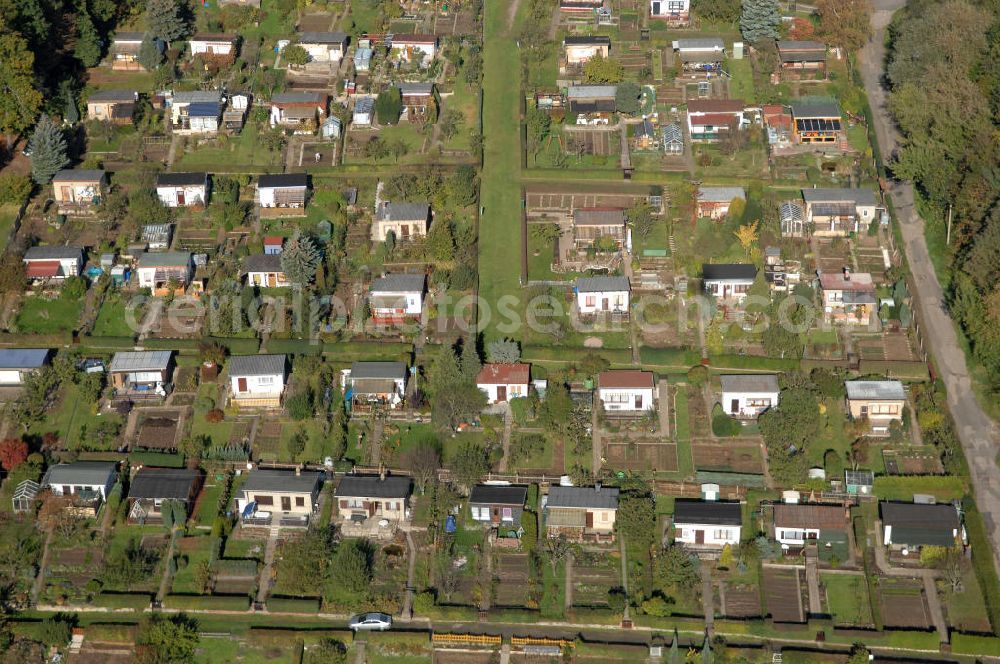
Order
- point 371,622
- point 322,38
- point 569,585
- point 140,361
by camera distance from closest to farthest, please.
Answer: point 371,622
point 569,585
point 140,361
point 322,38

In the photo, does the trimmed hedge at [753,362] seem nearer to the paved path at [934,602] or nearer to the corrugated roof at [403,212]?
the paved path at [934,602]

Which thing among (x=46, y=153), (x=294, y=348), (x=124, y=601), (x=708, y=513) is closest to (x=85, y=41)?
(x=46, y=153)

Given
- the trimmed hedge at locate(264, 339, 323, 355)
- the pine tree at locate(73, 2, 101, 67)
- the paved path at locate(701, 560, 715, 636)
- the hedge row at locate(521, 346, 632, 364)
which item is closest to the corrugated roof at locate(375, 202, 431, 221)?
the trimmed hedge at locate(264, 339, 323, 355)

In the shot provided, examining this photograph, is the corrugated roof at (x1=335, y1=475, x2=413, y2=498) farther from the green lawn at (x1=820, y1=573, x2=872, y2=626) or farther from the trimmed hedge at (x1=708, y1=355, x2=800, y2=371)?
the green lawn at (x1=820, y1=573, x2=872, y2=626)

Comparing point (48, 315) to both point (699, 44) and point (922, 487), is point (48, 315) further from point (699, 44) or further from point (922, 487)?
point (922, 487)

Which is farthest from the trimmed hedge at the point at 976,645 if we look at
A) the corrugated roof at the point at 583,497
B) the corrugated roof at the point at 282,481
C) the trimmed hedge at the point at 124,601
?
the trimmed hedge at the point at 124,601
